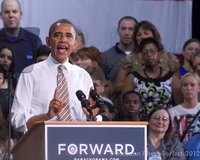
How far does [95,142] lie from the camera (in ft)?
6.39

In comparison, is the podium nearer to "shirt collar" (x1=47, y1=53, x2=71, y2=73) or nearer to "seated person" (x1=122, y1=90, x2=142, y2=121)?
"shirt collar" (x1=47, y1=53, x2=71, y2=73)

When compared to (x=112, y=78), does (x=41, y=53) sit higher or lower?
higher

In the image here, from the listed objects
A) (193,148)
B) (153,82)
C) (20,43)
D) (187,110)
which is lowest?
(193,148)

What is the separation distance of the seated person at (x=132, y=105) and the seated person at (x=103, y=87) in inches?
4.3

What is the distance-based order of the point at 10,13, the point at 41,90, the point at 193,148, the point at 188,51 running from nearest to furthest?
the point at 41,90 → the point at 193,148 → the point at 10,13 → the point at 188,51

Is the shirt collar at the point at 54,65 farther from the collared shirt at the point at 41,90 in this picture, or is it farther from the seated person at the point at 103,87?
the seated person at the point at 103,87

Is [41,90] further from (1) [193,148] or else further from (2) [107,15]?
(2) [107,15]

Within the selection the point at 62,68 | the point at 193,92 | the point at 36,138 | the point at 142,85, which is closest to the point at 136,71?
the point at 142,85

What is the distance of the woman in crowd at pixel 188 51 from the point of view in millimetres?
4269

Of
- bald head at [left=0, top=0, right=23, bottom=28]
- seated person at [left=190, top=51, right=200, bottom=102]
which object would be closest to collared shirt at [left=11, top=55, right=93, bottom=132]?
bald head at [left=0, top=0, right=23, bottom=28]

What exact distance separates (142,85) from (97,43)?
0.96 metres

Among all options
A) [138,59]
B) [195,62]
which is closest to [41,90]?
[138,59]

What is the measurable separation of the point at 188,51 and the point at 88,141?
2713mm

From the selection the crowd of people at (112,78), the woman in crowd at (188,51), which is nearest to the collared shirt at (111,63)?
the crowd of people at (112,78)
